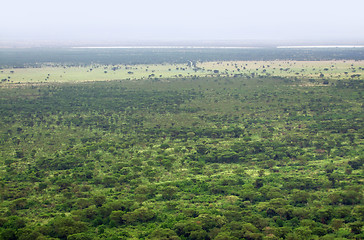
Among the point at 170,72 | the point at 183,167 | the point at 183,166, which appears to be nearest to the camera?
the point at 183,167

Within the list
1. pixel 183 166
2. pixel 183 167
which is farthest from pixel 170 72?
pixel 183 167

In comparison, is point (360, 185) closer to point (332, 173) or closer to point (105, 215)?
point (332, 173)

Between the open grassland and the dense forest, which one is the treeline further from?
the open grassland

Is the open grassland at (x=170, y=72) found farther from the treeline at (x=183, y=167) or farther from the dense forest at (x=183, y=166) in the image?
the treeline at (x=183, y=167)

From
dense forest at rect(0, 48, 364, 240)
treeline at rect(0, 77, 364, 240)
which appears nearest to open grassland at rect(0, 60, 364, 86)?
dense forest at rect(0, 48, 364, 240)

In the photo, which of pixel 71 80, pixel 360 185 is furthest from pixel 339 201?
pixel 71 80

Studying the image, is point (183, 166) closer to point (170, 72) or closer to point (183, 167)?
point (183, 167)
